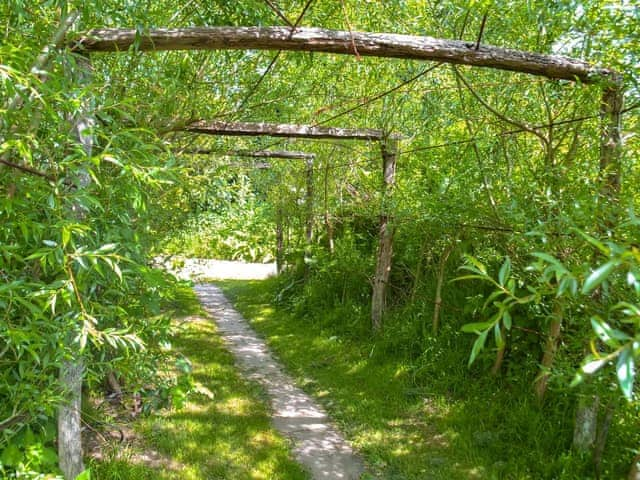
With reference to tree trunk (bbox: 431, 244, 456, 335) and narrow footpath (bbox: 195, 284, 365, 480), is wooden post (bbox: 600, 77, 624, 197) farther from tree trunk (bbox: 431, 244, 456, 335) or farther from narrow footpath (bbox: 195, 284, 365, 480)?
narrow footpath (bbox: 195, 284, 365, 480)

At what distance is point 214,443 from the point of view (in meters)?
3.90

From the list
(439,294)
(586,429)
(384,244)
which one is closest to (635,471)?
(586,429)

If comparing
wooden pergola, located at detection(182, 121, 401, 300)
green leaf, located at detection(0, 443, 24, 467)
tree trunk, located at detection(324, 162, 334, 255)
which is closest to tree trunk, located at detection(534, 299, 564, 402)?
wooden pergola, located at detection(182, 121, 401, 300)

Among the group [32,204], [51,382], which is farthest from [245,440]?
[32,204]

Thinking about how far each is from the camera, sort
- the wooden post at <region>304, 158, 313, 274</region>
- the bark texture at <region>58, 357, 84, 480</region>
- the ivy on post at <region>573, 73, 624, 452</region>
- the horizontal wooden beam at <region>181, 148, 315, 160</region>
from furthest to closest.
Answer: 1. the wooden post at <region>304, 158, 313, 274</region>
2. the horizontal wooden beam at <region>181, 148, 315, 160</region>
3. the ivy on post at <region>573, 73, 624, 452</region>
4. the bark texture at <region>58, 357, 84, 480</region>

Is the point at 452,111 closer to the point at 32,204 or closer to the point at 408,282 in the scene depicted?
the point at 408,282

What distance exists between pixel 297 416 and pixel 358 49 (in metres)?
3.28

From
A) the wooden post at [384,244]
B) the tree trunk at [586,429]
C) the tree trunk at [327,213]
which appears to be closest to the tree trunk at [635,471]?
the tree trunk at [586,429]

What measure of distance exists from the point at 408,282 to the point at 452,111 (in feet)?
9.04

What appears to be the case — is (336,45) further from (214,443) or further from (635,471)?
(214,443)

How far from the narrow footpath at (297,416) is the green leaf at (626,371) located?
3.14 meters

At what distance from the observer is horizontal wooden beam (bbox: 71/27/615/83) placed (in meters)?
2.53

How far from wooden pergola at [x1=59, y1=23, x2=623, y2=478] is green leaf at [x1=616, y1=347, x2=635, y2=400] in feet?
7.53

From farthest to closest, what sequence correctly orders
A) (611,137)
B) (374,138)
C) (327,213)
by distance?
(327,213) → (374,138) → (611,137)
